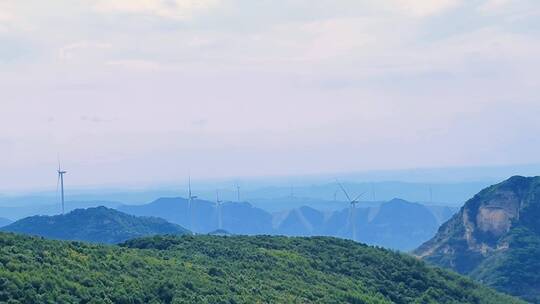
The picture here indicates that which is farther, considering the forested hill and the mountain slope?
the mountain slope

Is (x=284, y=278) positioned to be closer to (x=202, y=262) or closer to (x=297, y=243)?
(x=202, y=262)

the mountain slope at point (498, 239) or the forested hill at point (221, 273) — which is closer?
the forested hill at point (221, 273)

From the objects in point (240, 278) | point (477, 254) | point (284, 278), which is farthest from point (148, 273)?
point (477, 254)

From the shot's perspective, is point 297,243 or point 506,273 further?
point 506,273

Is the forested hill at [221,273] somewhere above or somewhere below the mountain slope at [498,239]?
above

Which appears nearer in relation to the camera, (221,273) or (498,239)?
(221,273)
